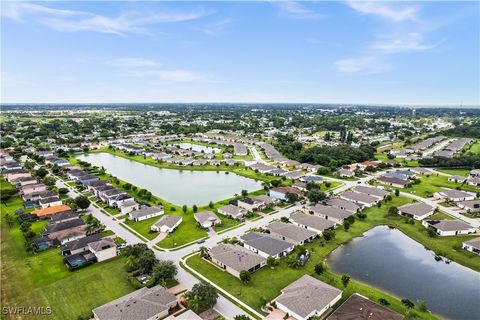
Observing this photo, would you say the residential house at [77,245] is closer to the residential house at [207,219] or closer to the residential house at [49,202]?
the residential house at [207,219]

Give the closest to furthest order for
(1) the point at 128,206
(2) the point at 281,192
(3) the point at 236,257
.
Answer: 1. (3) the point at 236,257
2. (1) the point at 128,206
3. (2) the point at 281,192

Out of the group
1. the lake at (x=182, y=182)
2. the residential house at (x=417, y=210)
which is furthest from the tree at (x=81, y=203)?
the residential house at (x=417, y=210)

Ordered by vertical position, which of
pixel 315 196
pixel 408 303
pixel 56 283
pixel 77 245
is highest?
pixel 315 196

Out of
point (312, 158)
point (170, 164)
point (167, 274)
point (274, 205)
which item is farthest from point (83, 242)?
point (312, 158)

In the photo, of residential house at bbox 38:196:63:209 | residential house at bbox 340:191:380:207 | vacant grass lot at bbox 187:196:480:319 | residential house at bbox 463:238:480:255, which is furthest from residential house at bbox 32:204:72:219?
residential house at bbox 463:238:480:255

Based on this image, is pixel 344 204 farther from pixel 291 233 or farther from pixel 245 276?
pixel 245 276

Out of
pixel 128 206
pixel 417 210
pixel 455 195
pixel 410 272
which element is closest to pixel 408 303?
pixel 410 272

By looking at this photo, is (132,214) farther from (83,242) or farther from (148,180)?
(148,180)
